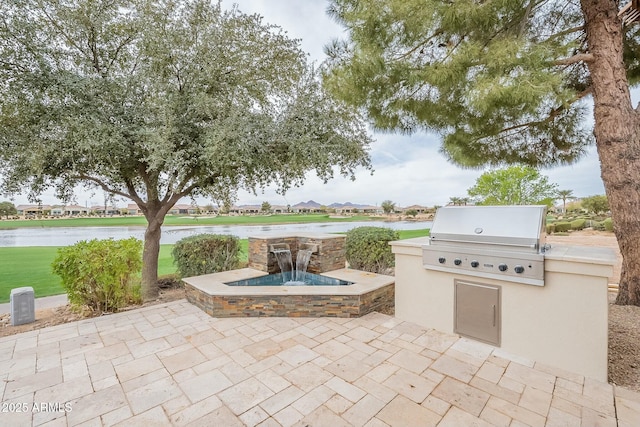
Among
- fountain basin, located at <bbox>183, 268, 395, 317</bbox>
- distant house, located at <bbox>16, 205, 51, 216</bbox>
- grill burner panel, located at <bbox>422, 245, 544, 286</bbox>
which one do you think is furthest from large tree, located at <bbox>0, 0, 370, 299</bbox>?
grill burner panel, located at <bbox>422, 245, 544, 286</bbox>

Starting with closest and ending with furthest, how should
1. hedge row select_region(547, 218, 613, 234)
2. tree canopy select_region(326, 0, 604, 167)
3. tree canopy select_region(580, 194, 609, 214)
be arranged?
tree canopy select_region(326, 0, 604, 167) → hedge row select_region(547, 218, 613, 234) → tree canopy select_region(580, 194, 609, 214)

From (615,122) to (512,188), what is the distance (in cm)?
967

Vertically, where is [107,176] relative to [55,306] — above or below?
above

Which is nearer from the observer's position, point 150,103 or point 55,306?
point 150,103

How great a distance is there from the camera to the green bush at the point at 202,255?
21.9 feet

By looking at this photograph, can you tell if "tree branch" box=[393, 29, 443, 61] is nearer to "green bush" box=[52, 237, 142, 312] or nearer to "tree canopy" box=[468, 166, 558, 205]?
"green bush" box=[52, 237, 142, 312]

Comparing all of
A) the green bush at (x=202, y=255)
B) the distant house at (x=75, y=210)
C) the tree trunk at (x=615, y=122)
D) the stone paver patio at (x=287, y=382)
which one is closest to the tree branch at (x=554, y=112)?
the tree trunk at (x=615, y=122)

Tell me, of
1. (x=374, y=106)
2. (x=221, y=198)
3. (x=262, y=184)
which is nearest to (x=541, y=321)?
(x=374, y=106)

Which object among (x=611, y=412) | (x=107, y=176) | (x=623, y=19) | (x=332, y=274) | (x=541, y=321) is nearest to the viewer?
(x=611, y=412)

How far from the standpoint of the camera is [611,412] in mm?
2180

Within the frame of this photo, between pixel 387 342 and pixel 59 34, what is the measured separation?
8.02 m

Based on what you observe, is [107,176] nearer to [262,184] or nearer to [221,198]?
[221,198]

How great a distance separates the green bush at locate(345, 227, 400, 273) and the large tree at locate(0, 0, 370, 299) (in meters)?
1.60

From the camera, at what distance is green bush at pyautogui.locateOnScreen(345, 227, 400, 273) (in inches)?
260
